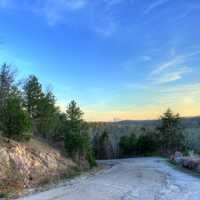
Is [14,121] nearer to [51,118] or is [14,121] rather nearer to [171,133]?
[51,118]

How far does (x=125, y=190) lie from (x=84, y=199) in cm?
338

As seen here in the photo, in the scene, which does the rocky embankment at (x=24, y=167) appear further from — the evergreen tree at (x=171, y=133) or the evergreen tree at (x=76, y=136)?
the evergreen tree at (x=171, y=133)

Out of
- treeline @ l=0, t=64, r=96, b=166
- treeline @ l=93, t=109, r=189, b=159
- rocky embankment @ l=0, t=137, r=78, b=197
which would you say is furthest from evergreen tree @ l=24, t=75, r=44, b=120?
treeline @ l=93, t=109, r=189, b=159

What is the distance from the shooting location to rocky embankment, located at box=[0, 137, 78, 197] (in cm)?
2147

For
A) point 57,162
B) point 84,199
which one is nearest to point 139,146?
point 57,162

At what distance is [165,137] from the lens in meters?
73.6

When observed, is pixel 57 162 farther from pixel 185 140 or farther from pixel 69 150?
pixel 185 140

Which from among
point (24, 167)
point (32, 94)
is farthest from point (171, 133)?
point (24, 167)

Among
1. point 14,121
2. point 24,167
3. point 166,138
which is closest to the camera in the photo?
point 24,167

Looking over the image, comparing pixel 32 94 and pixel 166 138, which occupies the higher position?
pixel 32 94

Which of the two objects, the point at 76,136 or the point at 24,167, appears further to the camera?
the point at 76,136

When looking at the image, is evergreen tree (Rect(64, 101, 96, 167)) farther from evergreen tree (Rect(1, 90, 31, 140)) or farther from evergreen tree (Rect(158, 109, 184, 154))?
evergreen tree (Rect(158, 109, 184, 154))

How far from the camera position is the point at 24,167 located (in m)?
24.7

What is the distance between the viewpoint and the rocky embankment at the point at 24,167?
845 inches
